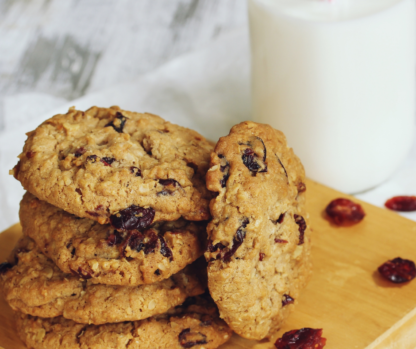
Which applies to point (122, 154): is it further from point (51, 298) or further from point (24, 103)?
point (24, 103)

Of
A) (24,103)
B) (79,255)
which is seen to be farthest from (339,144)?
(24,103)

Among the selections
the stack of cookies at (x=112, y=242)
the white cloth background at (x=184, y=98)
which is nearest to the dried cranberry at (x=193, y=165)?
the stack of cookies at (x=112, y=242)

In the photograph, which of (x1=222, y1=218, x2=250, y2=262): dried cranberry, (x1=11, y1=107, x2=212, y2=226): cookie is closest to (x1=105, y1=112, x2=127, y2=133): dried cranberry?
(x1=11, y1=107, x2=212, y2=226): cookie

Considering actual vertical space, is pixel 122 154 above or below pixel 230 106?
above

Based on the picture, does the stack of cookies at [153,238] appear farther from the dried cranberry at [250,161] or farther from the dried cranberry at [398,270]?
the dried cranberry at [398,270]

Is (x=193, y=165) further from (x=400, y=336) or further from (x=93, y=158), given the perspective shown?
(x=400, y=336)

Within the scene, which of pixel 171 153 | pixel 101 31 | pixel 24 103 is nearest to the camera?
pixel 171 153

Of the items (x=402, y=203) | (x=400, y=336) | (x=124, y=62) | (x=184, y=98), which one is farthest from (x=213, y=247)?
(x=124, y=62)
